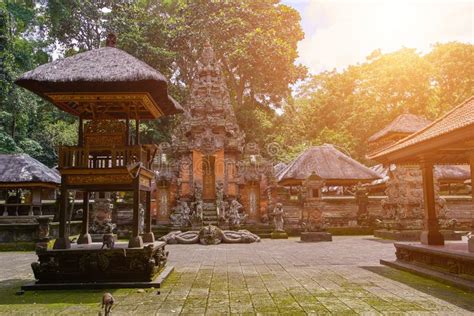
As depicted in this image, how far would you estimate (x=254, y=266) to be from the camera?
10.5 m

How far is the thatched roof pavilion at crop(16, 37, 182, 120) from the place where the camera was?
28.0 feet

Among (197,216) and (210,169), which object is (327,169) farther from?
(197,216)

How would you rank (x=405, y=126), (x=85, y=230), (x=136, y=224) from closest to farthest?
1. (x=136, y=224)
2. (x=85, y=230)
3. (x=405, y=126)

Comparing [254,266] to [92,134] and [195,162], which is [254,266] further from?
[195,162]

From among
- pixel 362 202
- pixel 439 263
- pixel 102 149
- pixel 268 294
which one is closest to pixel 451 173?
pixel 362 202

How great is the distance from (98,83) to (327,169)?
20.7 meters

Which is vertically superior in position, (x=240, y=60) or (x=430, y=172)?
(x=240, y=60)

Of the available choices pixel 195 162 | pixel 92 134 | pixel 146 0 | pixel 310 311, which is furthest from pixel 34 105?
pixel 310 311

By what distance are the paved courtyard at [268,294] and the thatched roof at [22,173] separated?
12.4 meters

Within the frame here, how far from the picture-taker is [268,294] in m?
7.00

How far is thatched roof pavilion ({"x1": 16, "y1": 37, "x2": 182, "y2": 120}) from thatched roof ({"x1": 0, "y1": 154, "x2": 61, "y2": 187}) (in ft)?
45.7

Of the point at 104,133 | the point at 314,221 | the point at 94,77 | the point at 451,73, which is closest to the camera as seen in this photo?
the point at 94,77

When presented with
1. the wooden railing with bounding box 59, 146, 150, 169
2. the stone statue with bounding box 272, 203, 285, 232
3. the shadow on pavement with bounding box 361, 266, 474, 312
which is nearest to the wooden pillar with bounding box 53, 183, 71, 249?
the wooden railing with bounding box 59, 146, 150, 169

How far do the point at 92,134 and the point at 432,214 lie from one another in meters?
8.81
